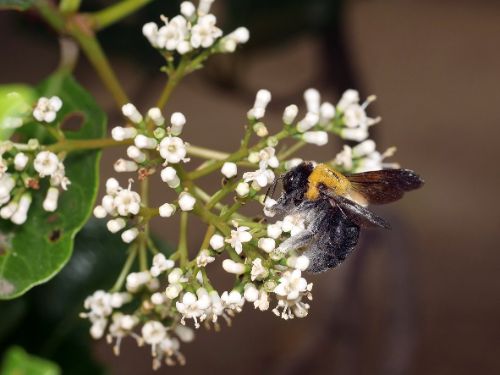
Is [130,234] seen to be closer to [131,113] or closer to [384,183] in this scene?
[131,113]

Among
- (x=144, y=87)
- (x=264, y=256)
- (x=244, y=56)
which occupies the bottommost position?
(x=144, y=87)

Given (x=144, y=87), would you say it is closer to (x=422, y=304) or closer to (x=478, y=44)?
(x=422, y=304)

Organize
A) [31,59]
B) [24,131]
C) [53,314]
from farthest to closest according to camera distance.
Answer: [31,59] < [53,314] < [24,131]

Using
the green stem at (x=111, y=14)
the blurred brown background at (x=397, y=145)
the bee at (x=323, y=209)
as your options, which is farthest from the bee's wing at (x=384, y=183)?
the blurred brown background at (x=397, y=145)

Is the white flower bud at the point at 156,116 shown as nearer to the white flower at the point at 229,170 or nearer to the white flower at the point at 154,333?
the white flower at the point at 229,170

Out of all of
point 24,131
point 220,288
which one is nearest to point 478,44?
point 220,288

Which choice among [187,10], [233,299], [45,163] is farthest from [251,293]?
[187,10]
